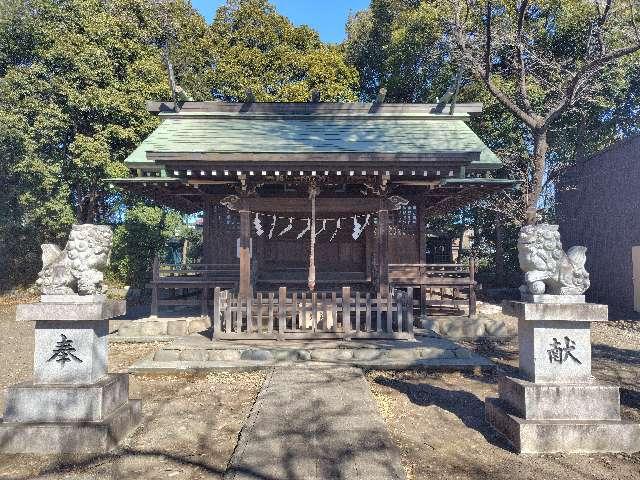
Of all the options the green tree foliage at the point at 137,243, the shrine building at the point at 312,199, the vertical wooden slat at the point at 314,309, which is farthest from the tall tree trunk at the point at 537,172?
the green tree foliage at the point at 137,243

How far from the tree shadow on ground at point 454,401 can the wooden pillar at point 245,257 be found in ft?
12.5

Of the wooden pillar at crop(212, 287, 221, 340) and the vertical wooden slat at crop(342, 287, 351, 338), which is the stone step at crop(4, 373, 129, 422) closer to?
the wooden pillar at crop(212, 287, 221, 340)

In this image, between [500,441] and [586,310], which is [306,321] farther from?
[586,310]

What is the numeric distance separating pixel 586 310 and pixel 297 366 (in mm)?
4808

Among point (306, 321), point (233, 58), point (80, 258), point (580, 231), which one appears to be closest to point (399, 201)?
point (306, 321)

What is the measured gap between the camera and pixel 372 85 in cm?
2639

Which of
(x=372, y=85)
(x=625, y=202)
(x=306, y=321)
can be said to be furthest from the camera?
(x=372, y=85)

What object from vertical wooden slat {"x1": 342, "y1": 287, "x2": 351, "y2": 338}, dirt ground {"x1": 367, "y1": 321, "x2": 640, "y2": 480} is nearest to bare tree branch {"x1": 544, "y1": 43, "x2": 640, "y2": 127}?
dirt ground {"x1": 367, "y1": 321, "x2": 640, "y2": 480}

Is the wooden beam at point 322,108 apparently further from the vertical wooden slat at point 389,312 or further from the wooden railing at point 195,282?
the vertical wooden slat at point 389,312

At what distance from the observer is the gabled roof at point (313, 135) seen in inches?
346

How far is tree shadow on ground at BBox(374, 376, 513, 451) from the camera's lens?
506 cm

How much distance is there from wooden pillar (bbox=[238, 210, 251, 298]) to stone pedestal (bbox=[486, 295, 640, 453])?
6175 millimetres

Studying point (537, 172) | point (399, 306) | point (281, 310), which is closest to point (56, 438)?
point (281, 310)

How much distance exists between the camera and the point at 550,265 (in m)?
4.79
